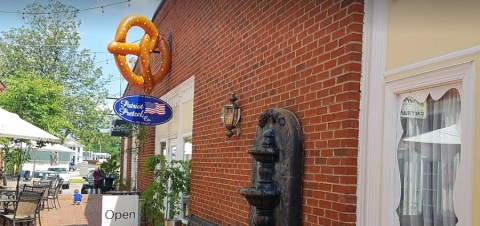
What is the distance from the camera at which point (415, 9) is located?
300 centimetres

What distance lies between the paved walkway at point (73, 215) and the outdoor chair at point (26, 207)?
2287 mm

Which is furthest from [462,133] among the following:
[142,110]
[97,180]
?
[97,180]

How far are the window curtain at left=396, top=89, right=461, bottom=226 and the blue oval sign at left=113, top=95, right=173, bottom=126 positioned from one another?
5.67 meters

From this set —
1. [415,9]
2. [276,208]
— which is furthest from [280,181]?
[415,9]

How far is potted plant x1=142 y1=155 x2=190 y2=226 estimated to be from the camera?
297 inches

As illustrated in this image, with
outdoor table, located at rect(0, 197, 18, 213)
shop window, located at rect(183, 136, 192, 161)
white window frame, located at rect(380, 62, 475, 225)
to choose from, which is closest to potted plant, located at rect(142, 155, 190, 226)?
shop window, located at rect(183, 136, 192, 161)

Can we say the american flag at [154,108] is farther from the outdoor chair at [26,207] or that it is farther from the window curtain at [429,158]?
the window curtain at [429,158]

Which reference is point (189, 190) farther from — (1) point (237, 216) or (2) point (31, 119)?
(2) point (31, 119)

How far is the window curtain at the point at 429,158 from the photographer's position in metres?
2.71

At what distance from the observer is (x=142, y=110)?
8180mm

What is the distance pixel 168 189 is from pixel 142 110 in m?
1.34

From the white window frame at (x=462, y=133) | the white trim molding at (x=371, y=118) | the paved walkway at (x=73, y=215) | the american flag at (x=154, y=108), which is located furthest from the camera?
the paved walkway at (x=73, y=215)

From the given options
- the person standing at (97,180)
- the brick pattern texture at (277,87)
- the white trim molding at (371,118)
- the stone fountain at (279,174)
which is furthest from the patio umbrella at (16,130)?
the person standing at (97,180)

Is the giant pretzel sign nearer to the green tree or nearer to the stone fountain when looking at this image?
the stone fountain
